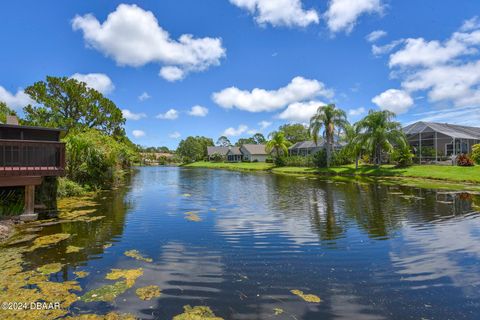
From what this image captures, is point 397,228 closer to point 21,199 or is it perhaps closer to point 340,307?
point 340,307

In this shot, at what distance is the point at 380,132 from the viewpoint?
41.4m

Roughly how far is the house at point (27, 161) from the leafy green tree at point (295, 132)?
90147 millimetres

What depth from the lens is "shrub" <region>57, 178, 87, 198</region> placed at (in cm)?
2122

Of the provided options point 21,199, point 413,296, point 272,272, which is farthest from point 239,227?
point 21,199

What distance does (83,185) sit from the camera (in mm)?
25422

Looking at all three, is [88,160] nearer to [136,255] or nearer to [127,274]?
[136,255]

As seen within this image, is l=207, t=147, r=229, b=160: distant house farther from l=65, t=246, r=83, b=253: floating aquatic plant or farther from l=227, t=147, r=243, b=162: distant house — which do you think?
l=65, t=246, r=83, b=253: floating aquatic plant

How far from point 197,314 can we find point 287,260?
160 inches

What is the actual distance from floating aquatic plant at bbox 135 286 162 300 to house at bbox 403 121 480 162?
148 ft

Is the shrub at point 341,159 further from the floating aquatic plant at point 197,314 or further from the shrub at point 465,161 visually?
the floating aquatic plant at point 197,314

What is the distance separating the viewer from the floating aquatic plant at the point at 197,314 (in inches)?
237

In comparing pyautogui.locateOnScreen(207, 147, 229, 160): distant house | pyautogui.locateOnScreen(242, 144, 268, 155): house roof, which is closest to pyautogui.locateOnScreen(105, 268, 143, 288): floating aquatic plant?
pyautogui.locateOnScreen(242, 144, 268, 155): house roof

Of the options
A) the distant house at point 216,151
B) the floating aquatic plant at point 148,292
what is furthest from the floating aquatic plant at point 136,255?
the distant house at point 216,151

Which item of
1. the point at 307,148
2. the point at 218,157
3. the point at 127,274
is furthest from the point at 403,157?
the point at 218,157
